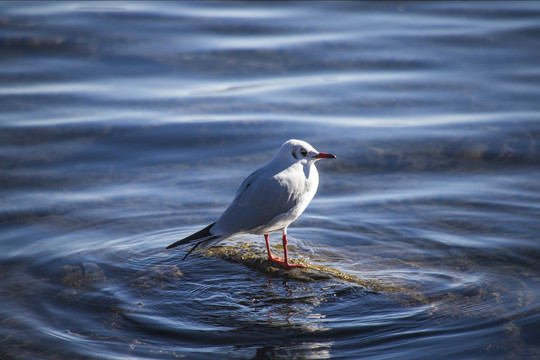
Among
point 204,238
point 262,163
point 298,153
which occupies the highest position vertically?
point 298,153

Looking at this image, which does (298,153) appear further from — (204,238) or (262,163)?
(262,163)

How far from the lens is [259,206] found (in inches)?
225

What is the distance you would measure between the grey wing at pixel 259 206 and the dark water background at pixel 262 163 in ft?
1.43

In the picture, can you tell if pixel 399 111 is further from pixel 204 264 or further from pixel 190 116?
pixel 204 264

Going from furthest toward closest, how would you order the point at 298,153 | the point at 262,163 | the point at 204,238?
the point at 262,163 → the point at 298,153 → the point at 204,238

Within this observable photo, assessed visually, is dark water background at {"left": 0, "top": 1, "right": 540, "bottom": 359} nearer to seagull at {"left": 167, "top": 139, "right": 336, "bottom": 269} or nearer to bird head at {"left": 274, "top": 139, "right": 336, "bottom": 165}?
seagull at {"left": 167, "top": 139, "right": 336, "bottom": 269}

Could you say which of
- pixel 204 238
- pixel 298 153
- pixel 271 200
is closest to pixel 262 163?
pixel 298 153

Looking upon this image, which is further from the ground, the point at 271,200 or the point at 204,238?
the point at 271,200

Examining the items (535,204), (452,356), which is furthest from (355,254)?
(535,204)

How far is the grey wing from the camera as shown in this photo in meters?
5.68

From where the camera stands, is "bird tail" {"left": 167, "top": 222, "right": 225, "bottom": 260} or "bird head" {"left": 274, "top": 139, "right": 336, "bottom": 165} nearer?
"bird tail" {"left": 167, "top": 222, "right": 225, "bottom": 260}

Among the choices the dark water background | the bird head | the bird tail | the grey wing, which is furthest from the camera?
the bird head

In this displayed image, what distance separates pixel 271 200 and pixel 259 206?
114 mm

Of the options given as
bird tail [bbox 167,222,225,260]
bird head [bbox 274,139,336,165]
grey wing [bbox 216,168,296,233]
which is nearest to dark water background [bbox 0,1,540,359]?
bird tail [bbox 167,222,225,260]
